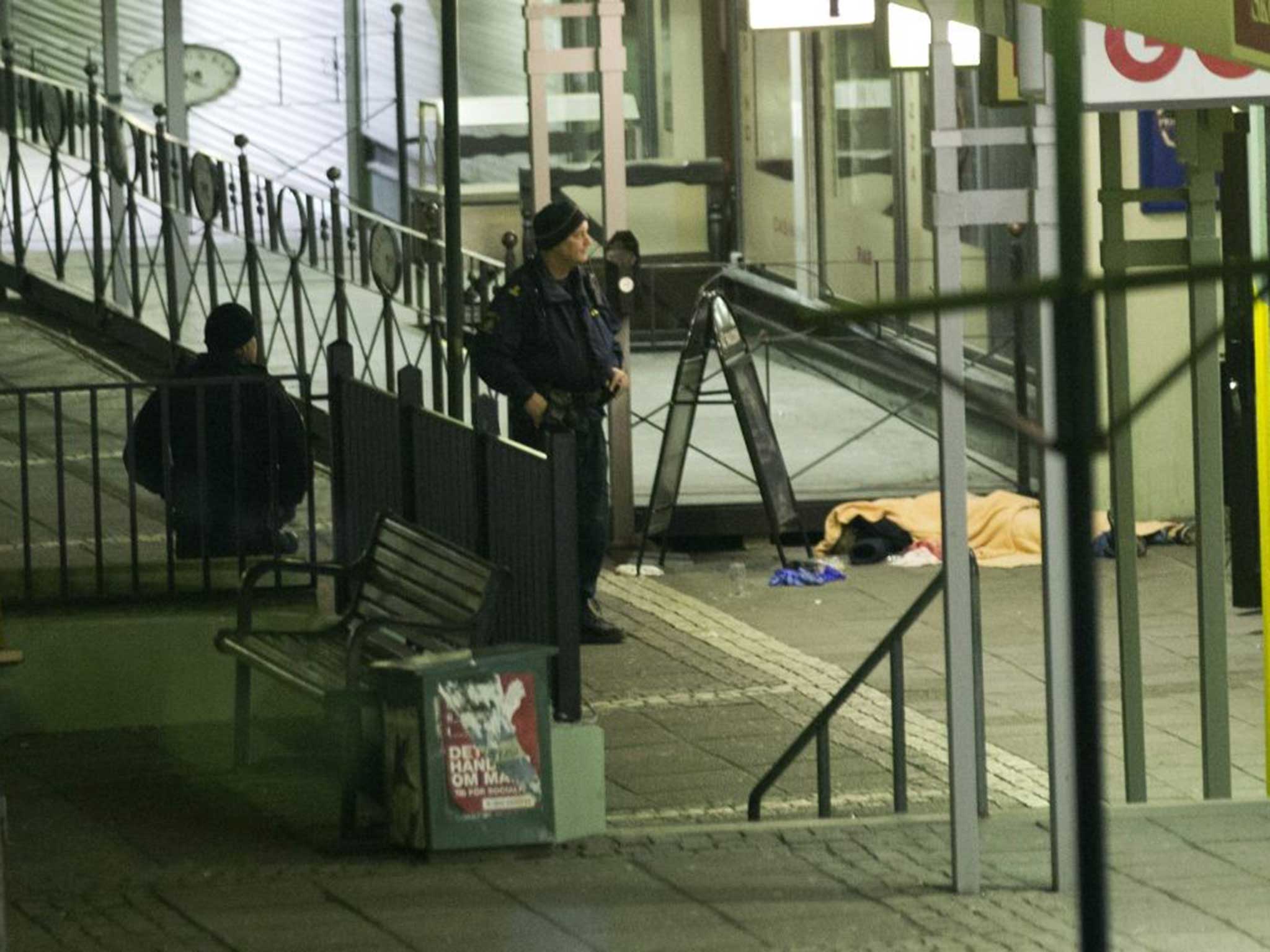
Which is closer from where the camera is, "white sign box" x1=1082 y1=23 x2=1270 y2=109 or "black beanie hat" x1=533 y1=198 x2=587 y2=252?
"white sign box" x1=1082 y1=23 x2=1270 y2=109

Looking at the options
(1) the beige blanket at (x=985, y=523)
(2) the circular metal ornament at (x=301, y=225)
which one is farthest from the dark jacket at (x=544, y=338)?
(1) the beige blanket at (x=985, y=523)

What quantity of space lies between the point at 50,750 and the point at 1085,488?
21.7ft

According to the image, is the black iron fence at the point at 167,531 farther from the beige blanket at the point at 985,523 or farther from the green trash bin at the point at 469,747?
the beige blanket at the point at 985,523

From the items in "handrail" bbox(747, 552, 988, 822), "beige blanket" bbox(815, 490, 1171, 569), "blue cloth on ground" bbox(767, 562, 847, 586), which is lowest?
"blue cloth on ground" bbox(767, 562, 847, 586)

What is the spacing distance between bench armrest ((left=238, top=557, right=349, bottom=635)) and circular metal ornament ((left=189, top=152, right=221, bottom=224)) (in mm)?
5465

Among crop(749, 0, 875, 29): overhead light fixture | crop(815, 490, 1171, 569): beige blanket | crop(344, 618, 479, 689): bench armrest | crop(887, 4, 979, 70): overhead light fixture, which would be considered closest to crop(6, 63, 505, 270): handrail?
crop(749, 0, 875, 29): overhead light fixture

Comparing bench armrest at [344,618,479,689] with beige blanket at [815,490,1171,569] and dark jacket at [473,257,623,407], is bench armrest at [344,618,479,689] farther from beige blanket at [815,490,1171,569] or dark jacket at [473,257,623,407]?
beige blanket at [815,490,1171,569]

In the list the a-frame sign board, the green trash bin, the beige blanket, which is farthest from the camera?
the beige blanket

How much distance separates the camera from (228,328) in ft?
29.3

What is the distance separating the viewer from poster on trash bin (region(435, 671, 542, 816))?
672cm

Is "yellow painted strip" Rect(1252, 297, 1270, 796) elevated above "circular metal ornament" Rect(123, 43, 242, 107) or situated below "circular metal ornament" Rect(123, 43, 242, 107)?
below

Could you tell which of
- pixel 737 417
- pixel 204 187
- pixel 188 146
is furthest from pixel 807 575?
pixel 188 146

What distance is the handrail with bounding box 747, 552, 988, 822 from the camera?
7.13 meters

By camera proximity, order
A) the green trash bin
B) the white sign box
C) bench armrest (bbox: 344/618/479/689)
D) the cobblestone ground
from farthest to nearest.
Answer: bench armrest (bbox: 344/618/479/689) < the green trash bin < the white sign box < the cobblestone ground
